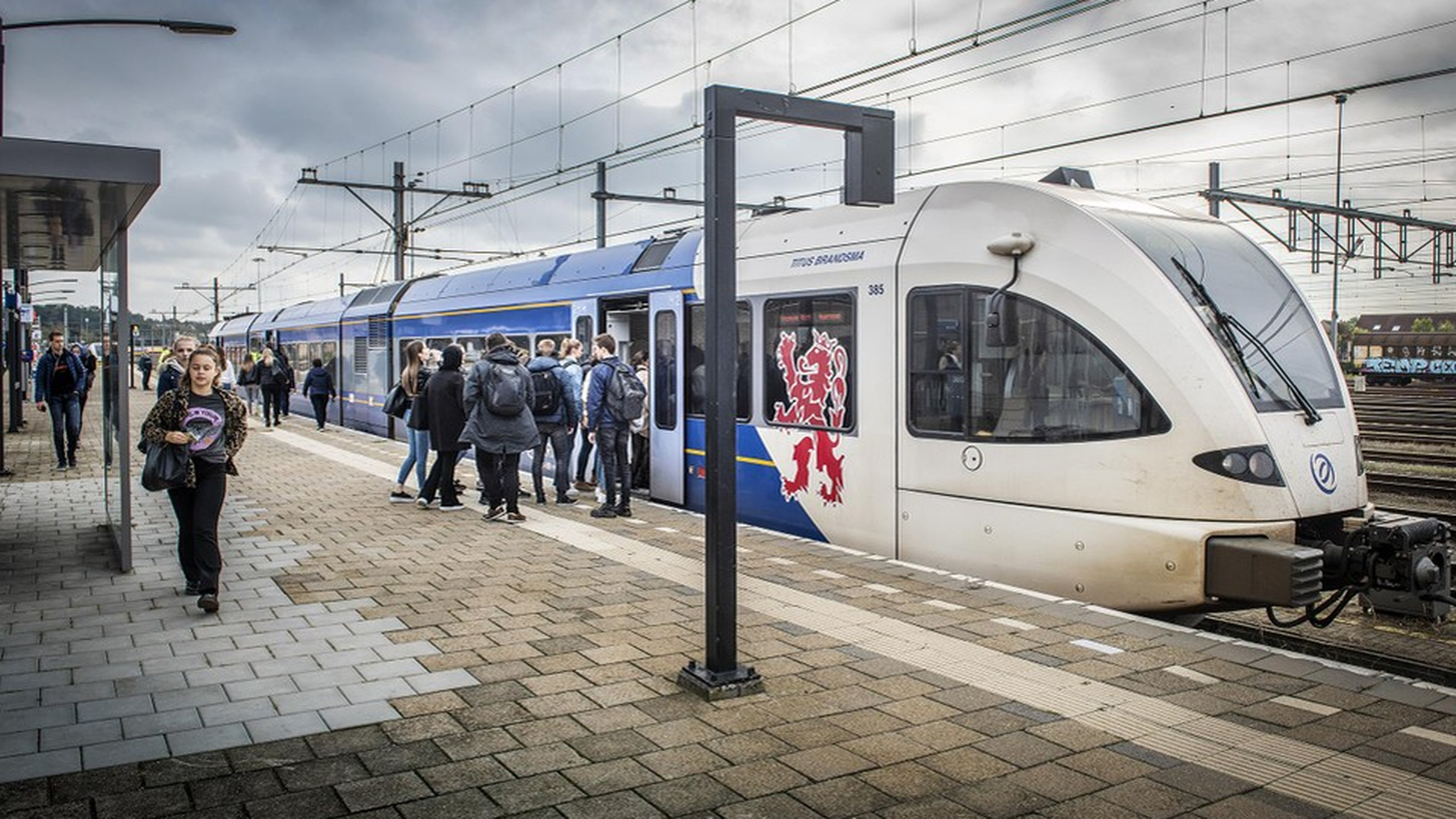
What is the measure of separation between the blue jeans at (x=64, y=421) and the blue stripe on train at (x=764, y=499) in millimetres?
9843

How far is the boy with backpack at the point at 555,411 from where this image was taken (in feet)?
35.3

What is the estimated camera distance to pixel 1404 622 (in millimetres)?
7098

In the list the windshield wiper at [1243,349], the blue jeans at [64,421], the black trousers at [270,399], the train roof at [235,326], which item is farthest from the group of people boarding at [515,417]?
the train roof at [235,326]

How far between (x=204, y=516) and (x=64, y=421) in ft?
33.1

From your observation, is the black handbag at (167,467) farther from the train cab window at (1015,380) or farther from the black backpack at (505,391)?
the train cab window at (1015,380)

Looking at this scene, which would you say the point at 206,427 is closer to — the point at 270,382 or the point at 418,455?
the point at 418,455

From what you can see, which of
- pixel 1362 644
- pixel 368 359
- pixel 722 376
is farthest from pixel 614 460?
pixel 368 359

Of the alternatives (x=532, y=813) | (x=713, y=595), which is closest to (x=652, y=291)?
(x=713, y=595)

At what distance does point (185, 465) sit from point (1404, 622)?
7.79 m

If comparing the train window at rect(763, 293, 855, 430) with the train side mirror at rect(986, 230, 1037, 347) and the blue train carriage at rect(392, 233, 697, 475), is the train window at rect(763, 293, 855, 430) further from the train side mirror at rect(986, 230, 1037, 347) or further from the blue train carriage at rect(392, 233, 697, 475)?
the blue train carriage at rect(392, 233, 697, 475)

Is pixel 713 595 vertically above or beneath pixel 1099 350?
beneath

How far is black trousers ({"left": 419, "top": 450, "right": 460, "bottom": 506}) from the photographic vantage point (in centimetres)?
1059

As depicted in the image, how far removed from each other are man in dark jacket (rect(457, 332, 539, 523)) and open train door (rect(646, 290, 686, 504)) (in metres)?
1.52

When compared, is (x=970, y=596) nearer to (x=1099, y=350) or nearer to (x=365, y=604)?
(x=1099, y=350)
